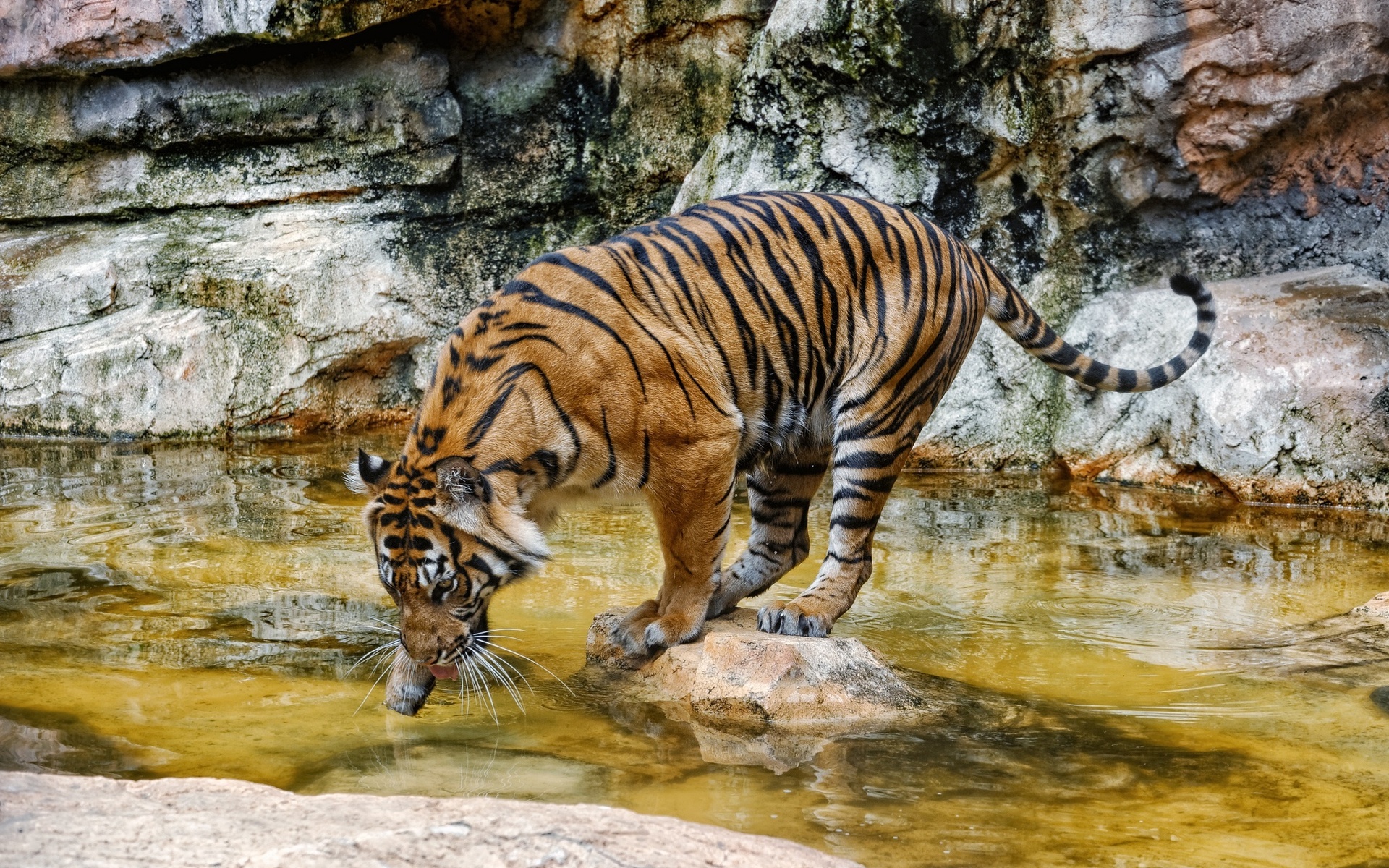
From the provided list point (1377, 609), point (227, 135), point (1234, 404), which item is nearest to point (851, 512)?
point (1377, 609)

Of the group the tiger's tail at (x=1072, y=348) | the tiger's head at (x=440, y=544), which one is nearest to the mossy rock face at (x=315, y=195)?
the tiger's tail at (x=1072, y=348)

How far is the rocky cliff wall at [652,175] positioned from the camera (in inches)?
243

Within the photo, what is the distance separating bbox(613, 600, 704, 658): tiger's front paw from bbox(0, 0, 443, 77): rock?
187 inches

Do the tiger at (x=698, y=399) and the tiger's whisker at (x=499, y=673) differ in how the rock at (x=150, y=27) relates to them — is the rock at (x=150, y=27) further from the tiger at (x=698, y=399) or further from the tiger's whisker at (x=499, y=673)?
the tiger's whisker at (x=499, y=673)

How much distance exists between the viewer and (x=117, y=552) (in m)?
4.87

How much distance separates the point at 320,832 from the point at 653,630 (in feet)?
5.69

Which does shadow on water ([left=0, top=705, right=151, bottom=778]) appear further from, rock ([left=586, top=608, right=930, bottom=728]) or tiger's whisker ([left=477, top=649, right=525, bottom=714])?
rock ([left=586, top=608, right=930, bottom=728])

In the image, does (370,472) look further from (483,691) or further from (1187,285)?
(1187,285)

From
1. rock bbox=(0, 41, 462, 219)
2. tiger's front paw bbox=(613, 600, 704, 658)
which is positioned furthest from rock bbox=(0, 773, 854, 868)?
rock bbox=(0, 41, 462, 219)

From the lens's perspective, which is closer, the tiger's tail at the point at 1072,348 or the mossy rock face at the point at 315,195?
the tiger's tail at the point at 1072,348

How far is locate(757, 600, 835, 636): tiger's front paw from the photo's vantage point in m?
3.85

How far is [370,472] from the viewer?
3307 millimetres

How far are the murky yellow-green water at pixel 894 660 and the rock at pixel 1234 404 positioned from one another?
23 centimetres

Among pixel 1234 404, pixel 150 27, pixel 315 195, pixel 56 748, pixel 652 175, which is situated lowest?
pixel 56 748
